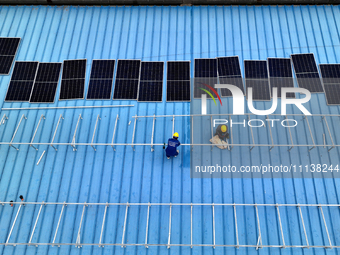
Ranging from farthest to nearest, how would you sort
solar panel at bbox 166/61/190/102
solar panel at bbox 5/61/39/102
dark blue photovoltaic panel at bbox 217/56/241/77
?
dark blue photovoltaic panel at bbox 217/56/241/77, solar panel at bbox 5/61/39/102, solar panel at bbox 166/61/190/102

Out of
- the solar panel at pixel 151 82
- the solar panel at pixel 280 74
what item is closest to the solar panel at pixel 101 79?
the solar panel at pixel 151 82

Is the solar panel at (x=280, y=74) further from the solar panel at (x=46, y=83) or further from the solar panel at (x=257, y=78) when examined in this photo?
the solar panel at (x=46, y=83)

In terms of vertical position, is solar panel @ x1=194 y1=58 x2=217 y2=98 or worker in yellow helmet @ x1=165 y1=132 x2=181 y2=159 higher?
solar panel @ x1=194 y1=58 x2=217 y2=98

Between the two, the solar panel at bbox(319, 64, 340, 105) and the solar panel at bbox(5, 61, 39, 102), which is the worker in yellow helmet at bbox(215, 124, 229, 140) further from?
the solar panel at bbox(5, 61, 39, 102)

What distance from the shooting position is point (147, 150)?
548 inches

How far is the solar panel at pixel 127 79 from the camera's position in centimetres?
1533

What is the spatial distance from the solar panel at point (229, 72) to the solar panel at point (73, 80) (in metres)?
8.69

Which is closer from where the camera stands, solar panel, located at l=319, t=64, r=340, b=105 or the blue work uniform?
the blue work uniform

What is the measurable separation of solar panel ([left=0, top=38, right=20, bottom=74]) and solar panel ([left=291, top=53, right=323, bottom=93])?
726 inches

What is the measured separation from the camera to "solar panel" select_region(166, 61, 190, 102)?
49.6ft

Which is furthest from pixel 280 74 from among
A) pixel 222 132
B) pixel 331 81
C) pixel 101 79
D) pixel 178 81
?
pixel 101 79

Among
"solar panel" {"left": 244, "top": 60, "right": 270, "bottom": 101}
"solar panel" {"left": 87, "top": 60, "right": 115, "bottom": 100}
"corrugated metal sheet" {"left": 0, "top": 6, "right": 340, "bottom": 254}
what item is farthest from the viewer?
"solar panel" {"left": 87, "top": 60, "right": 115, "bottom": 100}

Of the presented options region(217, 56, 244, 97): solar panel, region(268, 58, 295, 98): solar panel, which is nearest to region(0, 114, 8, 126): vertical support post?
region(217, 56, 244, 97): solar panel

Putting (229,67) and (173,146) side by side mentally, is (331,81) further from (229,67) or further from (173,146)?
(173,146)
